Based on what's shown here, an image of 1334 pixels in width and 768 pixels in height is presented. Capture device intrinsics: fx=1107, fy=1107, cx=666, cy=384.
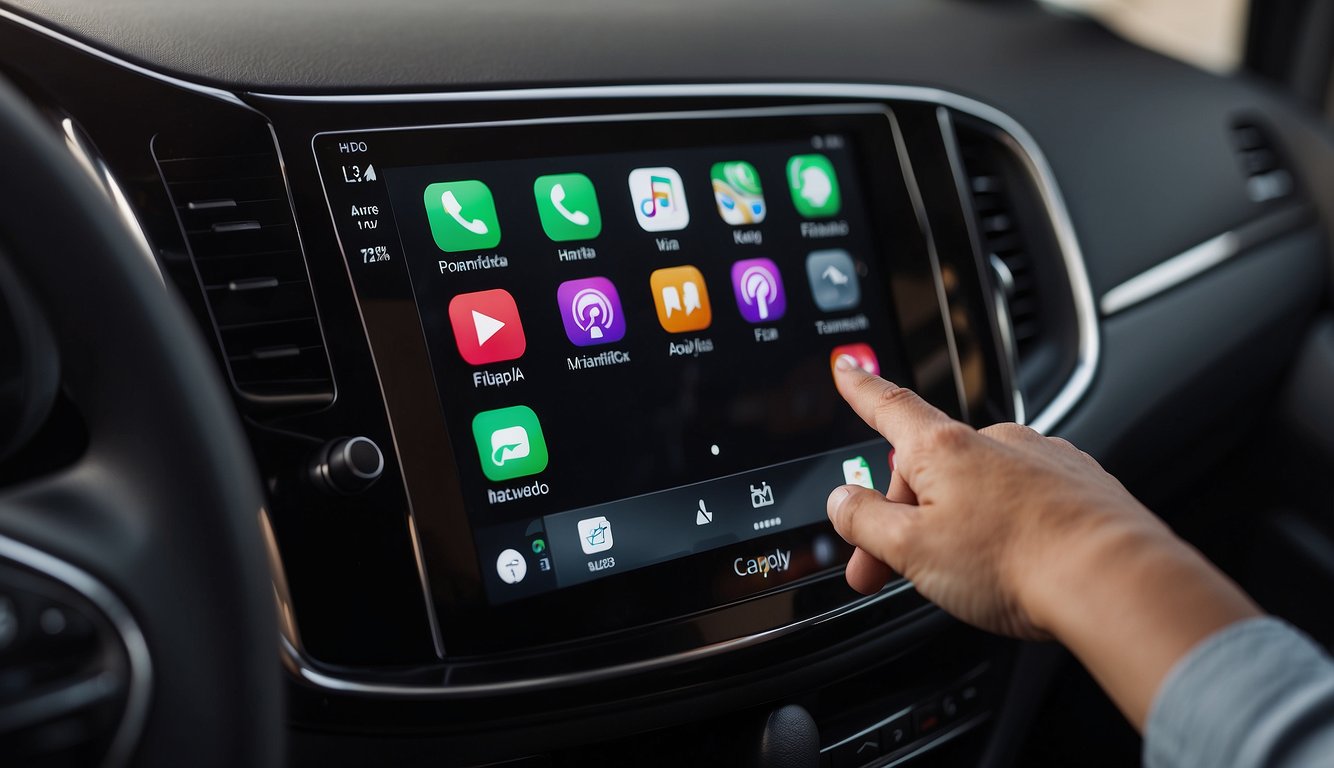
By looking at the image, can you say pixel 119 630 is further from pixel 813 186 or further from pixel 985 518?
pixel 813 186

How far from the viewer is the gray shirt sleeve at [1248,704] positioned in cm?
55

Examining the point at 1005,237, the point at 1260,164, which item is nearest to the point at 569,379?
the point at 1005,237

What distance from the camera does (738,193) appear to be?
1020 mm

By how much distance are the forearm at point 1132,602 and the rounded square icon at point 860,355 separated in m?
0.43

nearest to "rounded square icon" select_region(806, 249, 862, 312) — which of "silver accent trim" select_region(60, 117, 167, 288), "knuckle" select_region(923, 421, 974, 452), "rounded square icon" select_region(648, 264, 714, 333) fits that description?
"rounded square icon" select_region(648, 264, 714, 333)

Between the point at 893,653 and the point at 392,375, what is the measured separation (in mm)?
535

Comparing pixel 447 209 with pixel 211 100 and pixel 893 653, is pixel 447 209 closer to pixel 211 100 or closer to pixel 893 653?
pixel 211 100

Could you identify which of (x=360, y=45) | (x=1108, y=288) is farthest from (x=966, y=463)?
(x=1108, y=288)

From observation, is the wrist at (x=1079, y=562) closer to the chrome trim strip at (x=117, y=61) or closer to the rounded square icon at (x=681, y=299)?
the rounded square icon at (x=681, y=299)

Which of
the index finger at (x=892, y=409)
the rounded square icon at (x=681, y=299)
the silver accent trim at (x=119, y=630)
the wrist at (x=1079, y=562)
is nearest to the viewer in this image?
the silver accent trim at (x=119, y=630)

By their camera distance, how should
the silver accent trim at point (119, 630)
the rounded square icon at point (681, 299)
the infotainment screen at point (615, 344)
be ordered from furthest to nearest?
the rounded square icon at point (681, 299), the infotainment screen at point (615, 344), the silver accent trim at point (119, 630)

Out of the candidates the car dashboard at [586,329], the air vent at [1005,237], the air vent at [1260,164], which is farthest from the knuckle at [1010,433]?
the air vent at [1260,164]

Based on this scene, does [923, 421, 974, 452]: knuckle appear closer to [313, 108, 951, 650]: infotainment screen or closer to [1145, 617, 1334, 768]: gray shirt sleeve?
[1145, 617, 1334, 768]: gray shirt sleeve

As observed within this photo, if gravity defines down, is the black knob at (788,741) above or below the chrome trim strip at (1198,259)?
below
